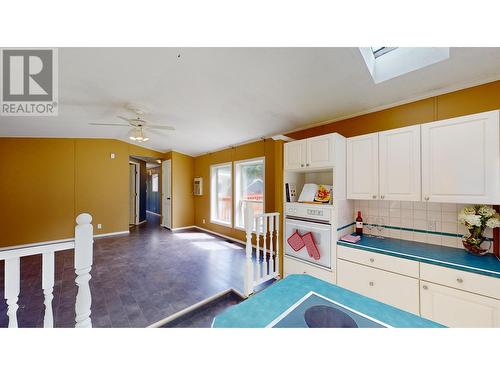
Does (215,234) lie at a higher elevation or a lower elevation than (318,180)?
lower

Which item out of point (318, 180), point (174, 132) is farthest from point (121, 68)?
point (318, 180)

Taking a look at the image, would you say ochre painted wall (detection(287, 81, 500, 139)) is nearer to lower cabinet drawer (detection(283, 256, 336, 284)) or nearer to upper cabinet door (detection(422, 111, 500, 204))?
upper cabinet door (detection(422, 111, 500, 204))

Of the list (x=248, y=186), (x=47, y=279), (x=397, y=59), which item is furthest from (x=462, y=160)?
(x=248, y=186)

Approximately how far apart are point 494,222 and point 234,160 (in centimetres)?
399

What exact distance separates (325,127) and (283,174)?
3.23 ft

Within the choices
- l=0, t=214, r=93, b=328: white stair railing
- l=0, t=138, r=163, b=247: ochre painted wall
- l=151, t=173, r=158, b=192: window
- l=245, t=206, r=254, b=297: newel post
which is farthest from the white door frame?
l=0, t=214, r=93, b=328: white stair railing

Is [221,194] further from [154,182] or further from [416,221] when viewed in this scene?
[154,182]

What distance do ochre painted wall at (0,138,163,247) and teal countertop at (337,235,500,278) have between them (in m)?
5.57

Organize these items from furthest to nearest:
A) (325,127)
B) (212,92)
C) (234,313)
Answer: (325,127), (212,92), (234,313)

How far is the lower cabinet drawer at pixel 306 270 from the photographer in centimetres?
211

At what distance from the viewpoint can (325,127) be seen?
2809 millimetres

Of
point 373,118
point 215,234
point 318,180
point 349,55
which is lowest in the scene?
point 215,234

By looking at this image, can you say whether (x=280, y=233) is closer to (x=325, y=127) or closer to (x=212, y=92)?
(x=325, y=127)

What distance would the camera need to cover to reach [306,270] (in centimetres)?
229
